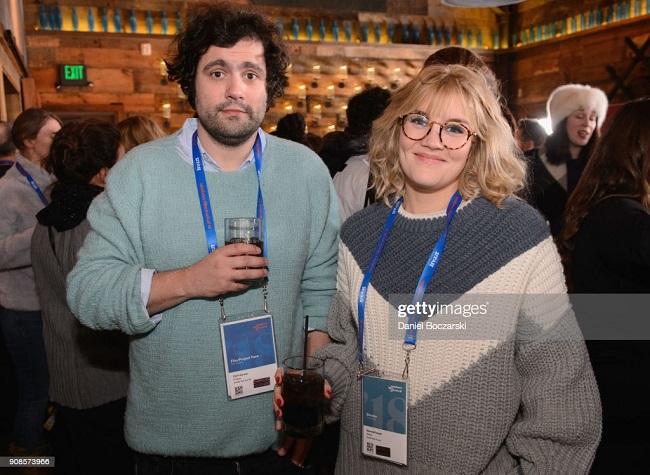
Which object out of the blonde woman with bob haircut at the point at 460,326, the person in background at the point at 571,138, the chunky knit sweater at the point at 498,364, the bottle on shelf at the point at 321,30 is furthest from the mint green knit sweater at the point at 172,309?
the bottle on shelf at the point at 321,30

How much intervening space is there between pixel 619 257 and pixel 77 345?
2099mm

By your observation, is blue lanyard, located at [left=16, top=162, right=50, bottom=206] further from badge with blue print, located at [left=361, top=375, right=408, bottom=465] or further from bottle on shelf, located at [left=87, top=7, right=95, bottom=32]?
bottle on shelf, located at [left=87, top=7, right=95, bottom=32]

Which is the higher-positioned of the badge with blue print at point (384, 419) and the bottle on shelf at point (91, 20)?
the bottle on shelf at point (91, 20)

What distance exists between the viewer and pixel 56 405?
2.57 metres

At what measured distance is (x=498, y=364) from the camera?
1443 mm

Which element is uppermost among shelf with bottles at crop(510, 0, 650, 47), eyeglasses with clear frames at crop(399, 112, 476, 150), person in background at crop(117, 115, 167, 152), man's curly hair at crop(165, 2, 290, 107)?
shelf with bottles at crop(510, 0, 650, 47)

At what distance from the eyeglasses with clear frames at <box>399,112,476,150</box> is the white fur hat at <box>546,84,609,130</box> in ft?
8.75

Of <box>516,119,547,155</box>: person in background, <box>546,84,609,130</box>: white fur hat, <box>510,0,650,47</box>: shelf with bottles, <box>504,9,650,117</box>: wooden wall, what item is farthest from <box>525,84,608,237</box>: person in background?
<box>510,0,650,47</box>: shelf with bottles

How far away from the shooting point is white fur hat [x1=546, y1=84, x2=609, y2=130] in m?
3.84

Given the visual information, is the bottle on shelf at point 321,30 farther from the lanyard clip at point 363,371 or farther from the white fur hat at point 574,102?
the lanyard clip at point 363,371

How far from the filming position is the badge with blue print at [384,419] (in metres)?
1.47

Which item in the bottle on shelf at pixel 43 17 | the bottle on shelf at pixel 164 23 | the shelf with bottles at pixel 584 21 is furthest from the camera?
the bottle on shelf at pixel 164 23

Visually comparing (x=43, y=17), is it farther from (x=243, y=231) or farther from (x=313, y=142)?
(x=243, y=231)

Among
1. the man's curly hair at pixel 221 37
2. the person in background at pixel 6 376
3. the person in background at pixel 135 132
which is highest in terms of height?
the man's curly hair at pixel 221 37
